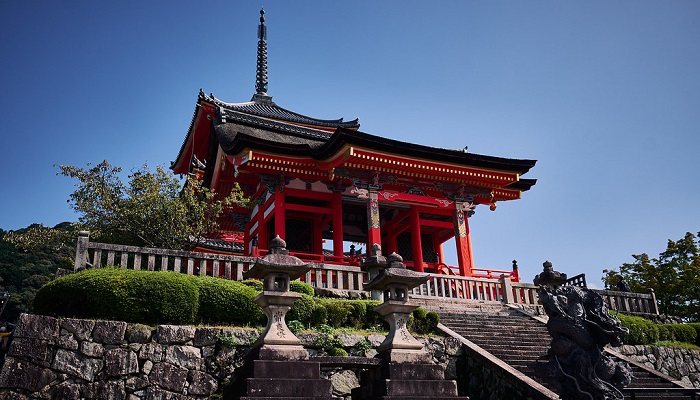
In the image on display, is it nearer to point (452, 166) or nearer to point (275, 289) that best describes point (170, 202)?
point (275, 289)

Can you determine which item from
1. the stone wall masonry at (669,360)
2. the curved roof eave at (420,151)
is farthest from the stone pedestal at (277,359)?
the stone wall masonry at (669,360)

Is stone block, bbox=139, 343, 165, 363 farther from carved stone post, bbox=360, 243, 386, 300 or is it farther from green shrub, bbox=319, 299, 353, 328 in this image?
carved stone post, bbox=360, 243, 386, 300

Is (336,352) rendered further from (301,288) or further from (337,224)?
(337,224)

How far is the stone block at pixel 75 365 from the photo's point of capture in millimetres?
9016

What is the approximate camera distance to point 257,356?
27.5 ft

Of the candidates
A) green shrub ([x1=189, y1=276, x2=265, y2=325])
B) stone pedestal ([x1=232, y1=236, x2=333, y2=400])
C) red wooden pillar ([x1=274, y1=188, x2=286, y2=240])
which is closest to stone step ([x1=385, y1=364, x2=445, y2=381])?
stone pedestal ([x1=232, y1=236, x2=333, y2=400])

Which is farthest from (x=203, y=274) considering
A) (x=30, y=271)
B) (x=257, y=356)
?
(x=30, y=271)

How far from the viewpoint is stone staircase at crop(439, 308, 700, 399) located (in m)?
11.1

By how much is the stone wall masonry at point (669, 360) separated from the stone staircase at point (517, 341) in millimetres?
1679

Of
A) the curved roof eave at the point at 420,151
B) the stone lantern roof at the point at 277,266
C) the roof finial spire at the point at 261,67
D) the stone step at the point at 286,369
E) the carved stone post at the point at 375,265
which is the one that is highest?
the roof finial spire at the point at 261,67

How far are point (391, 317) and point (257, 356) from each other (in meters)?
2.47

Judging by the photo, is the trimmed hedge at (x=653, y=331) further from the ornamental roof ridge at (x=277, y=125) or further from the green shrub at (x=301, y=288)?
the ornamental roof ridge at (x=277, y=125)

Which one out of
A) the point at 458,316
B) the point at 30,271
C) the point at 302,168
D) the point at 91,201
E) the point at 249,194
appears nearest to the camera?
the point at 458,316

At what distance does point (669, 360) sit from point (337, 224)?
34.4 feet
